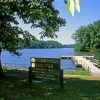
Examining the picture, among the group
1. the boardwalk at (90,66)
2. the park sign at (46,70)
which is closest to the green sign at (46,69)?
the park sign at (46,70)

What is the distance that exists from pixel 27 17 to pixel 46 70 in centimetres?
280

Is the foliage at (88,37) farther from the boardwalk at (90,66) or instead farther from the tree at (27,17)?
the tree at (27,17)

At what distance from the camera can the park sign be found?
16.0 m

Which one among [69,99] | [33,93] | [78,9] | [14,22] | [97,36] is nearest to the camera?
[78,9]

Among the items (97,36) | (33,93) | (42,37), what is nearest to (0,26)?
(42,37)

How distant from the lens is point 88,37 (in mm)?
152625

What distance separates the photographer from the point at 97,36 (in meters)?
146

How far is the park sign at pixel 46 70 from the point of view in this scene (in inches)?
631

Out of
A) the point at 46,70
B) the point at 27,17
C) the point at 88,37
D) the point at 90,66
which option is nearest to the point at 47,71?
the point at 46,70

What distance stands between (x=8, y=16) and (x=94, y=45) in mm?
133031

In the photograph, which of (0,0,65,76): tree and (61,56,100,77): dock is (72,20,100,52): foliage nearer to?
(61,56,100,77): dock

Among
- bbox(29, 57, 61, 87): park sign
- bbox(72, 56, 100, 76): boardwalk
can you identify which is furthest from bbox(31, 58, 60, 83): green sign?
bbox(72, 56, 100, 76): boardwalk

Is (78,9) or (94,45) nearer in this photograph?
(78,9)

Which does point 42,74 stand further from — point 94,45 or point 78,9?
point 94,45
